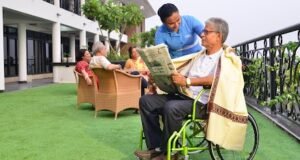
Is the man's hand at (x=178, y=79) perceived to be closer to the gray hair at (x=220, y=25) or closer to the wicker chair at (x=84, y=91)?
the gray hair at (x=220, y=25)

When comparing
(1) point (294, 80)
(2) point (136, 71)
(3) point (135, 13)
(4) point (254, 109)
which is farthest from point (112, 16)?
(1) point (294, 80)

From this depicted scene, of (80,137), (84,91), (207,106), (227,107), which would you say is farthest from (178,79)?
(84,91)

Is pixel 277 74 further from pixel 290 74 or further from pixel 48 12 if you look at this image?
pixel 48 12

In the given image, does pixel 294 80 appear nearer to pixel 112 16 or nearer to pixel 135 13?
pixel 112 16

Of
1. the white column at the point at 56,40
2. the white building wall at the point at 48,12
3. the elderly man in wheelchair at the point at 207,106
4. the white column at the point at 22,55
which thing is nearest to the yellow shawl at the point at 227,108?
the elderly man in wheelchair at the point at 207,106

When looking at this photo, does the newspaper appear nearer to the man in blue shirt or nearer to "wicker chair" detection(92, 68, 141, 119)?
the man in blue shirt

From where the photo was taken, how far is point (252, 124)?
3.44 metres

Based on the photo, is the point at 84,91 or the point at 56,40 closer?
the point at 84,91

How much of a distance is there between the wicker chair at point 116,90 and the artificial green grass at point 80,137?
0.19 meters

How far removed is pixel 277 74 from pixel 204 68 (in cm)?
295

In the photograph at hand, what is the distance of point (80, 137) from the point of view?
4.80m

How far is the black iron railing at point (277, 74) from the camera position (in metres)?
4.31

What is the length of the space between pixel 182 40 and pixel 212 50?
0.51m

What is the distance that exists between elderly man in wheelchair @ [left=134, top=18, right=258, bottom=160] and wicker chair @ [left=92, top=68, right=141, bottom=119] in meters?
2.68
